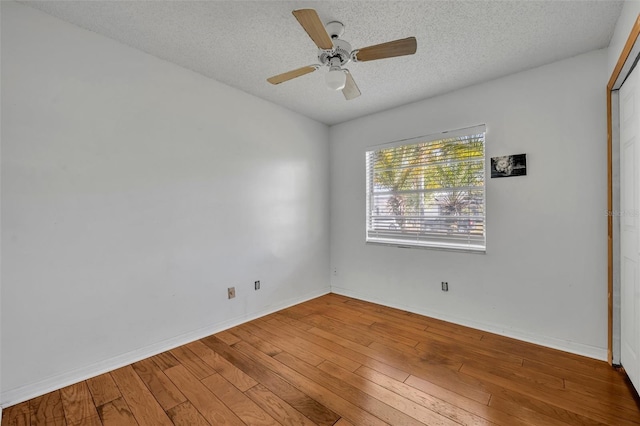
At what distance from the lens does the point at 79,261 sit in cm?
207

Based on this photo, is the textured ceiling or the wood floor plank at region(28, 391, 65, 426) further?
the textured ceiling

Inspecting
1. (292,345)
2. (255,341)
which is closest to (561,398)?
(292,345)

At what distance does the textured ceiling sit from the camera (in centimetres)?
186

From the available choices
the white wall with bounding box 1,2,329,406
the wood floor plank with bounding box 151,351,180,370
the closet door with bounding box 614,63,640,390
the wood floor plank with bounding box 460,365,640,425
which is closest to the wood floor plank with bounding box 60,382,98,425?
the white wall with bounding box 1,2,329,406

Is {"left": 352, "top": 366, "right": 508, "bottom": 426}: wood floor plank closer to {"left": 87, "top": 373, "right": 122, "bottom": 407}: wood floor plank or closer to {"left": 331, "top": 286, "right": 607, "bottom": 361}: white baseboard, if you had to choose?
{"left": 331, "top": 286, "right": 607, "bottom": 361}: white baseboard

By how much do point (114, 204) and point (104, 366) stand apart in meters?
1.26

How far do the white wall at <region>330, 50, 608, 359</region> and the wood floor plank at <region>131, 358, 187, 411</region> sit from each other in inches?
102

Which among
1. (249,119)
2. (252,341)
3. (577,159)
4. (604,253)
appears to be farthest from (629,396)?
(249,119)

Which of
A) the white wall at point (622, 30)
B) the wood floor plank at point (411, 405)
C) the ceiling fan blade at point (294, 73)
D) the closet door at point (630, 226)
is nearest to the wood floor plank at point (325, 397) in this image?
the wood floor plank at point (411, 405)

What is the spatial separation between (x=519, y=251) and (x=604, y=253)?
576 mm

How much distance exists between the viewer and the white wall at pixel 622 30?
Result: 5.36 feet

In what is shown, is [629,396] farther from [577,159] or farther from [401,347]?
[577,159]

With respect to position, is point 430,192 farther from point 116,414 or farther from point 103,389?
point 103,389

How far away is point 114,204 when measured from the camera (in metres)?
2.23
